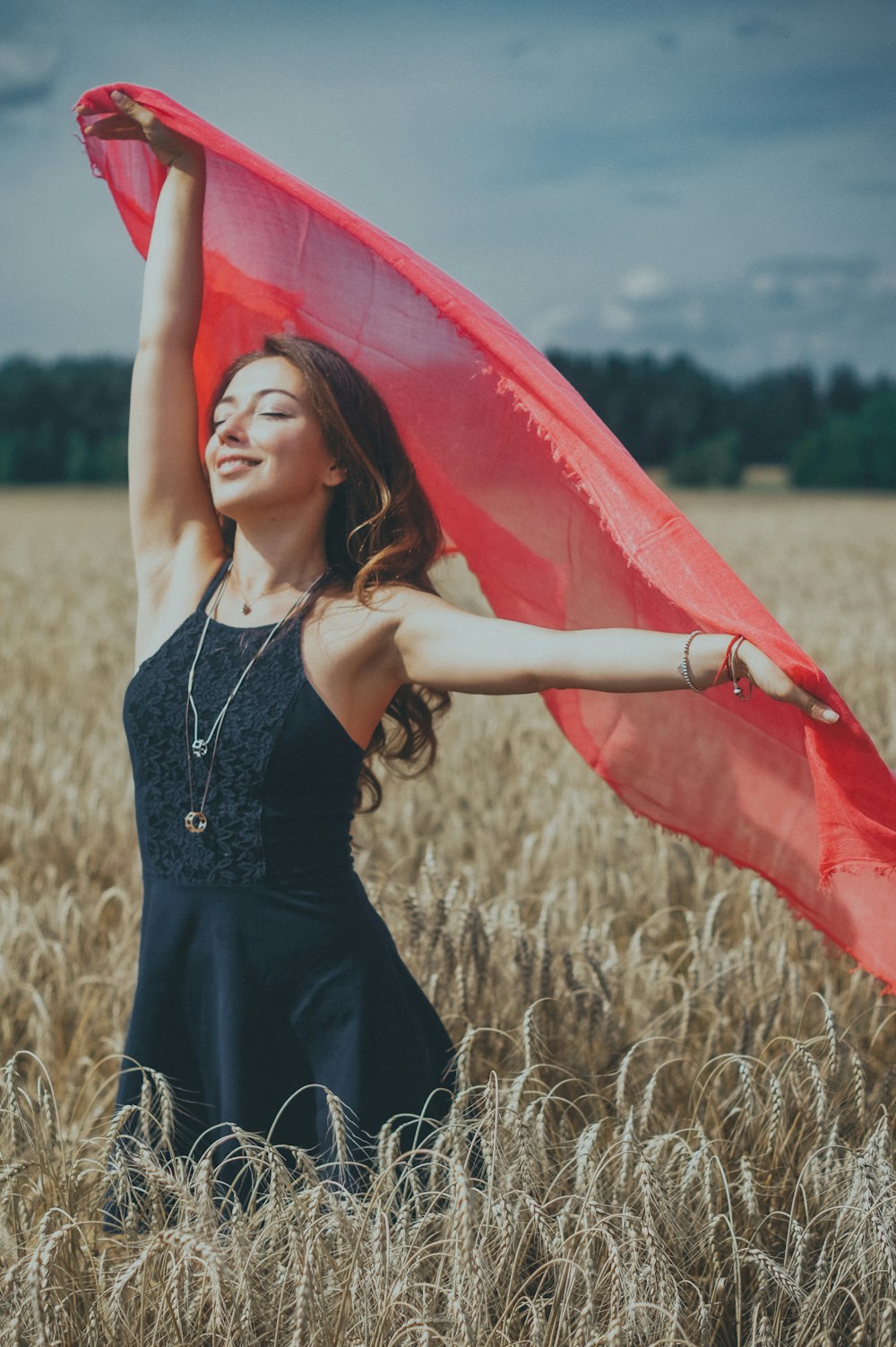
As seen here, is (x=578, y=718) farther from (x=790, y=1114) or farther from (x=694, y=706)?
(x=790, y=1114)

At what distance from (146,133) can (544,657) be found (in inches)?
48.6

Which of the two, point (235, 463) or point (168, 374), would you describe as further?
point (168, 374)

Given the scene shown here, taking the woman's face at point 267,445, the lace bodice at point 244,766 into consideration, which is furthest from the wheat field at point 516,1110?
the woman's face at point 267,445

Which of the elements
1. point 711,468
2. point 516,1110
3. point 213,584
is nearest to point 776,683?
point 516,1110

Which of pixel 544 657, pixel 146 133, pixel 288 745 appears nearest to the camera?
pixel 544 657

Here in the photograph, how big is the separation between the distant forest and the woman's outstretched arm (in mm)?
56240

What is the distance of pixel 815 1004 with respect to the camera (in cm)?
290

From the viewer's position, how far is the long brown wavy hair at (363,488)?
200cm

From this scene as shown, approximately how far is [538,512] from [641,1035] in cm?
119

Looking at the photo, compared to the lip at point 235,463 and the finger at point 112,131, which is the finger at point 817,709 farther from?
the finger at point 112,131

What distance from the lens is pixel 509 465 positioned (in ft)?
7.33

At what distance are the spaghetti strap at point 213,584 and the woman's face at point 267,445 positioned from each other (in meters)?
0.15

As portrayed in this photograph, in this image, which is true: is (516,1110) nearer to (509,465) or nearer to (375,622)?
(375,622)

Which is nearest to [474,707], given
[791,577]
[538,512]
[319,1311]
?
[538,512]
